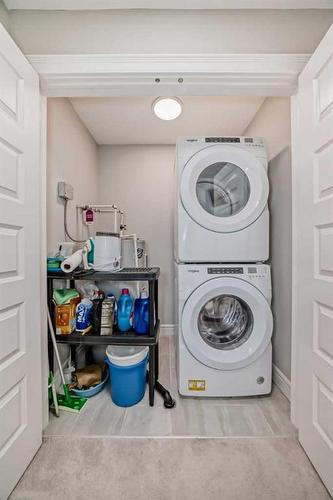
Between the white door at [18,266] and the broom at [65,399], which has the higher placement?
the white door at [18,266]

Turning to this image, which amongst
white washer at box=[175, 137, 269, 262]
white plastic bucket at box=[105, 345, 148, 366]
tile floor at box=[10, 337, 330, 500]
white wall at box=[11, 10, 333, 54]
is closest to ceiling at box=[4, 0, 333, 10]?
white wall at box=[11, 10, 333, 54]

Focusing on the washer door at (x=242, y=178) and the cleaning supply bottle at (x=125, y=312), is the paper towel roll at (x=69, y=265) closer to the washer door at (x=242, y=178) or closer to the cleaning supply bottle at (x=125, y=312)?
the cleaning supply bottle at (x=125, y=312)

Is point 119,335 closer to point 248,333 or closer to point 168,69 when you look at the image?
point 248,333

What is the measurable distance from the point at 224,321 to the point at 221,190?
919 mm

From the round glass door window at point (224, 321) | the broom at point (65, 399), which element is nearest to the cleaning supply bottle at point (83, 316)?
the broom at point (65, 399)

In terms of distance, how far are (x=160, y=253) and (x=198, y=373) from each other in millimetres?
1427

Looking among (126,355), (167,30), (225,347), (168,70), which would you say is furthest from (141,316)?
(167,30)

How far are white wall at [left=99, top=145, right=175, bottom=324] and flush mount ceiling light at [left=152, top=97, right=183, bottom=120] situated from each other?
81cm

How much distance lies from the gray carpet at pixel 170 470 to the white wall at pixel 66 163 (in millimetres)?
1154

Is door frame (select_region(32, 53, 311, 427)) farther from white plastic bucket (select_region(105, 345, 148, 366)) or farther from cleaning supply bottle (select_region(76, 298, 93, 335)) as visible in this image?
white plastic bucket (select_region(105, 345, 148, 366))

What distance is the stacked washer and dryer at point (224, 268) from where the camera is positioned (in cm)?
146

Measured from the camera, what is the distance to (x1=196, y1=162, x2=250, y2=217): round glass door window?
154 centimetres

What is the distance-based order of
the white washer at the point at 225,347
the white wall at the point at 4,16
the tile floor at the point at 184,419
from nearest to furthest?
1. the white wall at the point at 4,16
2. the tile floor at the point at 184,419
3. the white washer at the point at 225,347

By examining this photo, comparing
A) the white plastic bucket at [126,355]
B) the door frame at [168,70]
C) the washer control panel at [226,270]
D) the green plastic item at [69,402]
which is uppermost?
the door frame at [168,70]
